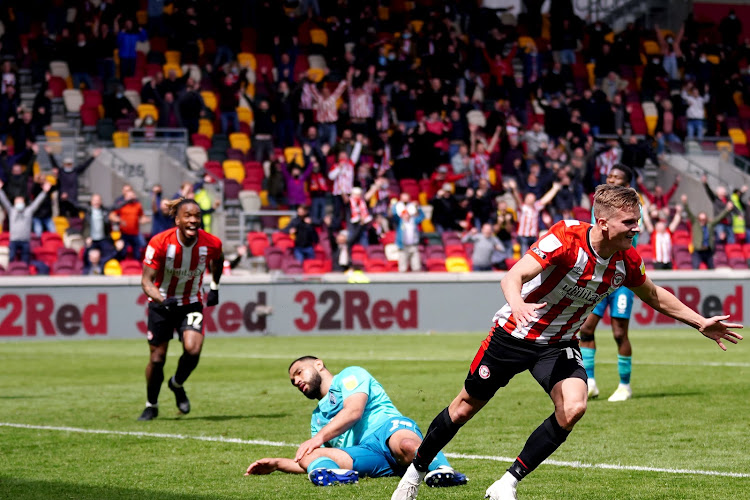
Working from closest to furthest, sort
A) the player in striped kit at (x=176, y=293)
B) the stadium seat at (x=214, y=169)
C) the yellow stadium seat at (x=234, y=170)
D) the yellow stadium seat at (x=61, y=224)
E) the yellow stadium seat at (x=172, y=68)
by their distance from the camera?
the player in striped kit at (x=176, y=293)
the yellow stadium seat at (x=61, y=224)
the stadium seat at (x=214, y=169)
the yellow stadium seat at (x=234, y=170)
the yellow stadium seat at (x=172, y=68)

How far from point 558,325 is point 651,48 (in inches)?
1311

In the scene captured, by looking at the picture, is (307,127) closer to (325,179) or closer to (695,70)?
(325,179)

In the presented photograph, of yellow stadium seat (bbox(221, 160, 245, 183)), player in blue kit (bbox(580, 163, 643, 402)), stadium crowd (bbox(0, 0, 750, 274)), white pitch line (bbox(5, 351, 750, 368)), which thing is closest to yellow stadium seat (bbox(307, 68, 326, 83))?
stadium crowd (bbox(0, 0, 750, 274))

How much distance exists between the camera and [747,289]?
27.2 m

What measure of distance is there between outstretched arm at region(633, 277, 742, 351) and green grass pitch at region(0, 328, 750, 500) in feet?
2.98

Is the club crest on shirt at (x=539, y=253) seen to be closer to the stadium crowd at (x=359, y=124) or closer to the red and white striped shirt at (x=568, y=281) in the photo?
the red and white striped shirt at (x=568, y=281)

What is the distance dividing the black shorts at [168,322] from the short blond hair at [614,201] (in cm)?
607

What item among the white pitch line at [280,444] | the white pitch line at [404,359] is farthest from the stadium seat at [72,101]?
the white pitch line at [280,444]

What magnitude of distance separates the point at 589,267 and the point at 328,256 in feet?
67.9

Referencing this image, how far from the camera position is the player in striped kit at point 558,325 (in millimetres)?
6289

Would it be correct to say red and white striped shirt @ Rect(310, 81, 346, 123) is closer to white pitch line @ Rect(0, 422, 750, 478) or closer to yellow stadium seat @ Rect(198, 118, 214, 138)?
yellow stadium seat @ Rect(198, 118, 214, 138)

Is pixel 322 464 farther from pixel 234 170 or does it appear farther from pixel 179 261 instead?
pixel 234 170

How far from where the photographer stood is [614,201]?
6.25 m

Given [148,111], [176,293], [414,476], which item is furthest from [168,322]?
[148,111]
